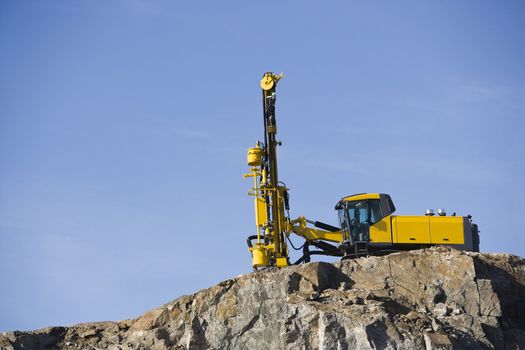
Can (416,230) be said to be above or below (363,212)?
below

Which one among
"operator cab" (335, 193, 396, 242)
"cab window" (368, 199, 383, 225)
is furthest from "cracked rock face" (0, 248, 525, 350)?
"cab window" (368, 199, 383, 225)

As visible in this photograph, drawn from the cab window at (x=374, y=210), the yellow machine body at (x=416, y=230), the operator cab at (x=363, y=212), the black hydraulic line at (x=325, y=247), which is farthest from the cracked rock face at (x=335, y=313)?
the black hydraulic line at (x=325, y=247)

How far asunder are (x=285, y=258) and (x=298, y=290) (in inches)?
141

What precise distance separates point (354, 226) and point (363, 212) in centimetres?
55

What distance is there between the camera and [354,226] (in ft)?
120

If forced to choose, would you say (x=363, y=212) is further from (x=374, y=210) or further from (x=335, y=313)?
(x=335, y=313)

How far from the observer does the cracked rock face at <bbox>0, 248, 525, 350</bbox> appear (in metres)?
30.8

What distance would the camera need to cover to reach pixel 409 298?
1287 inches

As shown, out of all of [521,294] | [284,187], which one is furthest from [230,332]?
[521,294]

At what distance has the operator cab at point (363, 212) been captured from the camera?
36.2 meters

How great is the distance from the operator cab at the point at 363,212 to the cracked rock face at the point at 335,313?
235 cm

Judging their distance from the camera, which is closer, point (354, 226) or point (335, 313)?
point (335, 313)

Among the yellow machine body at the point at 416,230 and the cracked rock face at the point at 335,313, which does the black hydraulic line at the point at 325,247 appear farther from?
the cracked rock face at the point at 335,313

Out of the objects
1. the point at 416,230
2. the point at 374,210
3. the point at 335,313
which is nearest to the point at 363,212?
the point at 374,210
